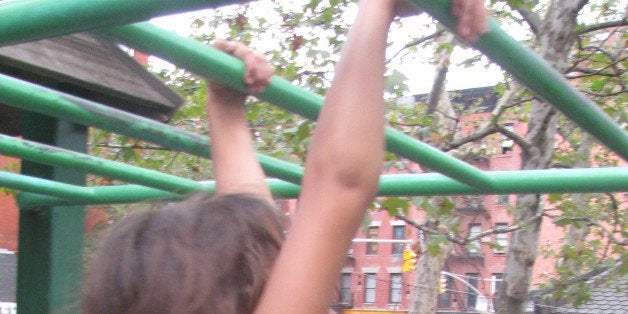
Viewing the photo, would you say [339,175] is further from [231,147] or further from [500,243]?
[500,243]

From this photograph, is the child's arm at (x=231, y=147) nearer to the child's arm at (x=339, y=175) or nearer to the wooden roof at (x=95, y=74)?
the child's arm at (x=339, y=175)

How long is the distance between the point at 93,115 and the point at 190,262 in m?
0.38

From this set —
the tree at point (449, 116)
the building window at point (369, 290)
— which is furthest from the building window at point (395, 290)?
the tree at point (449, 116)

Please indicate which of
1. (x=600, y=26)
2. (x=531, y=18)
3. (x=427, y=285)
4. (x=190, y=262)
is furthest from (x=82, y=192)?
(x=427, y=285)

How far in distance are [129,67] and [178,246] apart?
0.99 metres

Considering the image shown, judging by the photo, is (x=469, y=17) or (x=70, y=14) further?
(x=469, y=17)

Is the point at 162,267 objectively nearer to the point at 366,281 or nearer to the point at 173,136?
the point at 173,136

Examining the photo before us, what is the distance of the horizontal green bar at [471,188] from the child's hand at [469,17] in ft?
1.98

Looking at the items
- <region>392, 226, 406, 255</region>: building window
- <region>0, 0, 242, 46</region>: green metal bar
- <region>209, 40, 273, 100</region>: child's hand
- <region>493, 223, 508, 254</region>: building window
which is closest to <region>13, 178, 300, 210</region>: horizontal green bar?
<region>209, 40, 273, 100</region>: child's hand

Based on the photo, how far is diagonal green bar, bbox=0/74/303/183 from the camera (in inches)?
40.6

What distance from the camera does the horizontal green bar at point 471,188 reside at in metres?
1.38

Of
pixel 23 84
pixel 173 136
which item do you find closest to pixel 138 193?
pixel 173 136

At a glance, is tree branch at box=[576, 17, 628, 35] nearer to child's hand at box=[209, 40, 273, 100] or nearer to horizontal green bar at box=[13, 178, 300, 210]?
horizontal green bar at box=[13, 178, 300, 210]

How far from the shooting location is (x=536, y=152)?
18.2 ft
